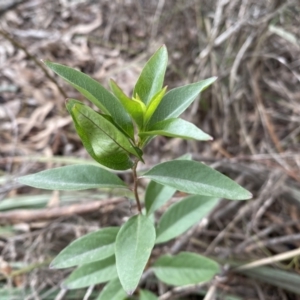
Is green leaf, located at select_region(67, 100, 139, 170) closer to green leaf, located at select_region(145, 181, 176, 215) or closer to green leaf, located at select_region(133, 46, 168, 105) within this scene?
green leaf, located at select_region(133, 46, 168, 105)

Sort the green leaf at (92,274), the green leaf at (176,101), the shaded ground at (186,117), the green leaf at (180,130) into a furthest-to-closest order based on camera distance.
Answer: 1. the shaded ground at (186,117)
2. the green leaf at (92,274)
3. the green leaf at (176,101)
4. the green leaf at (180,130)

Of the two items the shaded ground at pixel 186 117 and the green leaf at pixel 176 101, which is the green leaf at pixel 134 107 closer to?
the green leaf at pixel 176 101

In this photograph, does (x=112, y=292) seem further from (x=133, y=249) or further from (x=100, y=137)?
(x=100, y=137)

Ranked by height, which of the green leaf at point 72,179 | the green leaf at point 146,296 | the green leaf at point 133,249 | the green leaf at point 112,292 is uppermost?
the green leaf at point 72,179

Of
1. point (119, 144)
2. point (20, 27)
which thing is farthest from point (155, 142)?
point (20, 27)

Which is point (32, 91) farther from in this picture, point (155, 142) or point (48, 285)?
point (48, 285)

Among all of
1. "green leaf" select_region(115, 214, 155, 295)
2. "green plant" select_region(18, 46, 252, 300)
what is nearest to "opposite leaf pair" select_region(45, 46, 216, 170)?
"green plant" select_region(18, 46, 252, 300)

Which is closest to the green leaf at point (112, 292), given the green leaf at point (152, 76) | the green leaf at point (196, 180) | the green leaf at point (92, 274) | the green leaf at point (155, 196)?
the green leaf at point (92, 274)

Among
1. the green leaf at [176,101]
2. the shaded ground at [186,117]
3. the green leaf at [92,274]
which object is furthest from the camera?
the shaded ground at [186,117]
